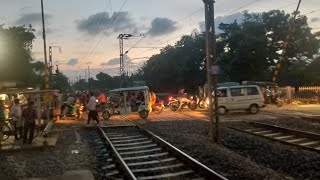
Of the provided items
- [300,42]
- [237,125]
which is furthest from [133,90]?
[300,42]

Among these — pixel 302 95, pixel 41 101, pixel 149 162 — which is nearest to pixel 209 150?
pixel 149 162

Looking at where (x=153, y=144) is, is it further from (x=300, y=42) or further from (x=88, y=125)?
Result: (x=300, y=42)

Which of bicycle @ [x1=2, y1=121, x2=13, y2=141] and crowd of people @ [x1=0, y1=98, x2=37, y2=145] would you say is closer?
crowd of people @ [x1=0, y1=98, x2=37, y2=145]

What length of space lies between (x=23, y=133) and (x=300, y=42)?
4537cm

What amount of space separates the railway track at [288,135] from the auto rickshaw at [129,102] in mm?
7990

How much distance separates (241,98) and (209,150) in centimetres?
1665

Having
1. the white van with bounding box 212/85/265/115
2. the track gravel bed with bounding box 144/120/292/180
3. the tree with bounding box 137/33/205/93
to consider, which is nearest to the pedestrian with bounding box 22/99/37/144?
the track gravel bed with bounding box 144/120/292/180

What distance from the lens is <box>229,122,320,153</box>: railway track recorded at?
17.0 metres

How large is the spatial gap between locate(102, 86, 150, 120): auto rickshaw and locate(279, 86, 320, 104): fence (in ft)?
54.0

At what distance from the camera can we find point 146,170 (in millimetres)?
12242

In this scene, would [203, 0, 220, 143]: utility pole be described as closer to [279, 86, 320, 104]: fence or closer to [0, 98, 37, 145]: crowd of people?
[0, 98, 37, 145]: crowd of people

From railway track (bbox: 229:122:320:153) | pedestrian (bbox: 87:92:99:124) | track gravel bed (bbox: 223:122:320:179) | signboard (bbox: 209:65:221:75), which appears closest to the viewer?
track gravel bed (bbox: 223:122:320:179)

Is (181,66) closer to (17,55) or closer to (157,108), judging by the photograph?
(17,55)

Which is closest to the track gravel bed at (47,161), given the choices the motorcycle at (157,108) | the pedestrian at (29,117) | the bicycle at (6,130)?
the pedestrian at (29,117)
